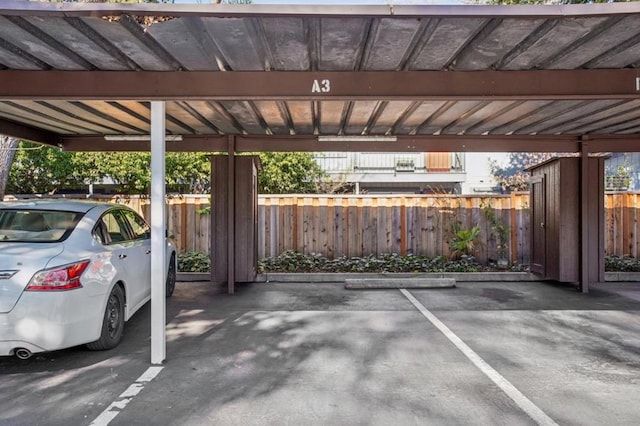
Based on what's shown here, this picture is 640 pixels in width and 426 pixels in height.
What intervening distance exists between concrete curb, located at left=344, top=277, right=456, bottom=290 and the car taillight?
542 cm

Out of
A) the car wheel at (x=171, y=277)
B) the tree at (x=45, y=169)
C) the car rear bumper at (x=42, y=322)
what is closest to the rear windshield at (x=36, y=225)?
the car rear bumper at (x=42, y=322)

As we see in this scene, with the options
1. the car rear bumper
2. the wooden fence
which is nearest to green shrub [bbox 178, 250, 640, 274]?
the wooden fence

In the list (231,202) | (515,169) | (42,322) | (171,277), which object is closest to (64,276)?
(42,322)

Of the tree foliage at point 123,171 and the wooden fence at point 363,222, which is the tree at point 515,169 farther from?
the tree foliage at point 123,171

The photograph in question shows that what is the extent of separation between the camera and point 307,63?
457 cm

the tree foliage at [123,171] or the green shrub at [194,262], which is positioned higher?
the tree foliage at [123,171]

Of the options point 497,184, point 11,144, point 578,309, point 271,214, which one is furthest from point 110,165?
point 497,184

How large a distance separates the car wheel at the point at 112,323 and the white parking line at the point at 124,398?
741 millimetres

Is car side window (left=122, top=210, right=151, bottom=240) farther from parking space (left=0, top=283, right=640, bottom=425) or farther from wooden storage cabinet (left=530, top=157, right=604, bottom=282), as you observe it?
wooden storage cabinet (left=530, top=157, right=604, bottom=282)

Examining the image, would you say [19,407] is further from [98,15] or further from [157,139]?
[98,15]

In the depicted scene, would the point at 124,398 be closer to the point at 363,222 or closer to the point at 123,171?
the point at 363,222

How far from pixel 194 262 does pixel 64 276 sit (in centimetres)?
618

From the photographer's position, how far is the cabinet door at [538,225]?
30.9 ft

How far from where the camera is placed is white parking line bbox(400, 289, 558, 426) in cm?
344
